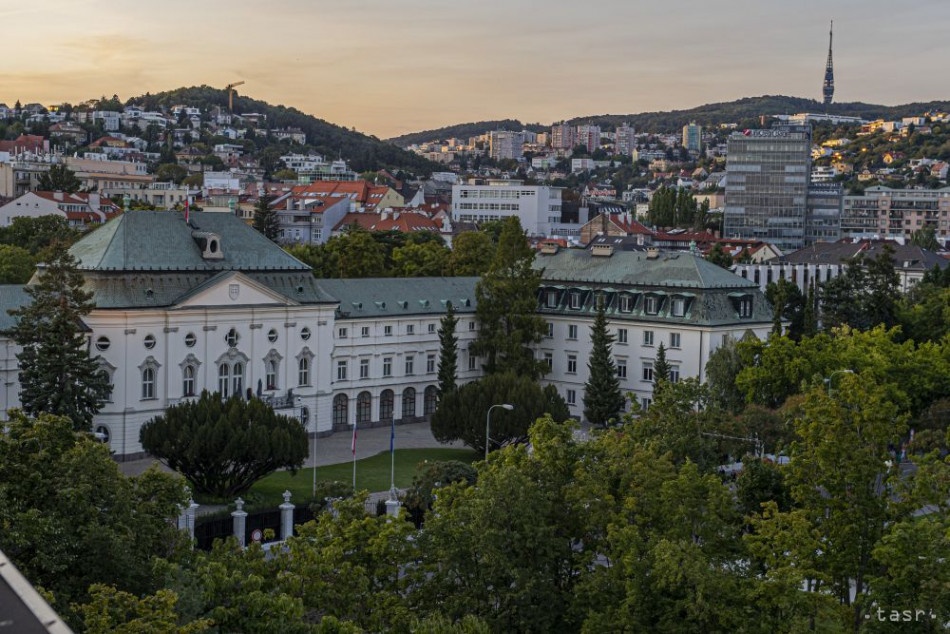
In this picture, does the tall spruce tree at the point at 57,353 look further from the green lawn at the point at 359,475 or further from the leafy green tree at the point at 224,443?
the green lawn at the point at 359,475

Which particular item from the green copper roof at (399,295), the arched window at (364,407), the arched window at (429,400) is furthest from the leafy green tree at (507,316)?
the arched window at (364,407)

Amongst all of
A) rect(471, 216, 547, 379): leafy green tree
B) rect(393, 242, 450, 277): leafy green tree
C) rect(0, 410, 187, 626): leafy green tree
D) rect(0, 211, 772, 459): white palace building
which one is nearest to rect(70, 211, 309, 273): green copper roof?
rect(0, 211, 772, 459): white palace building

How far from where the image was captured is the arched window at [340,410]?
83.4 m

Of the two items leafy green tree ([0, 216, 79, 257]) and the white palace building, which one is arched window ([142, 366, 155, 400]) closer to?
the white palace building

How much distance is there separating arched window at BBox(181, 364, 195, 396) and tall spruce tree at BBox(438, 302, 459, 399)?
54.7 ft

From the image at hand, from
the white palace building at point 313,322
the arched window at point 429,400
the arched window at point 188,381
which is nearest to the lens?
the white palace building at point 313,322

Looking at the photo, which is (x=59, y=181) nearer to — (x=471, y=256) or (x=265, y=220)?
(x=265, y=220)

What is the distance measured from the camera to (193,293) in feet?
245

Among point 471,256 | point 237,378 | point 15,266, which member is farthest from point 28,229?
point 237,378

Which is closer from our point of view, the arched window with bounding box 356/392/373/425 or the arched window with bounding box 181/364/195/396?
the arched window with bounding box 181/364/195/396

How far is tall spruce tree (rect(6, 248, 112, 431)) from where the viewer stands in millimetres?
63625

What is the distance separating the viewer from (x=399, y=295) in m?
87.4

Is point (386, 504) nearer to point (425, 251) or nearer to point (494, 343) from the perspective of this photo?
point (494, 343)

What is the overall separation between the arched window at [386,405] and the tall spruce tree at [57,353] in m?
22.9
